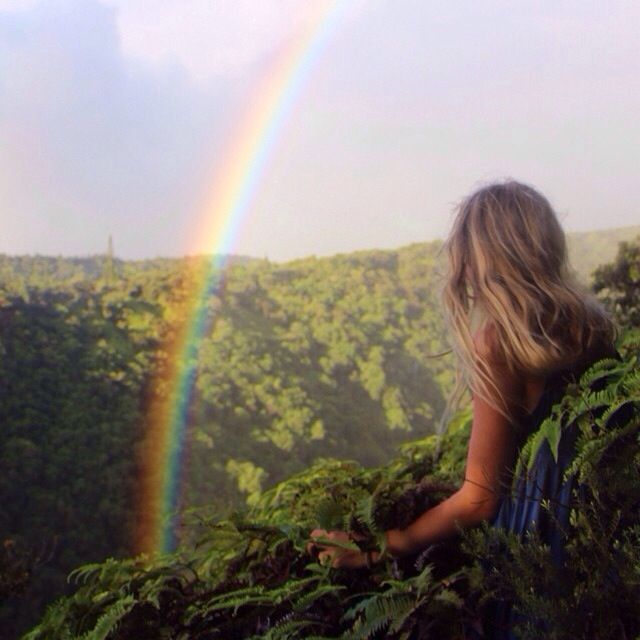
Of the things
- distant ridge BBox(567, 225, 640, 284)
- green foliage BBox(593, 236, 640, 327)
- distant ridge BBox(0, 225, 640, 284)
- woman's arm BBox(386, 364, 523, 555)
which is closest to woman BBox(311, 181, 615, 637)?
woman's arm BBox(386, 364, 523, 555)

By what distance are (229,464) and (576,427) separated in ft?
23.7

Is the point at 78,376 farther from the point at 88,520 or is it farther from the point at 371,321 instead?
the point at 371,321

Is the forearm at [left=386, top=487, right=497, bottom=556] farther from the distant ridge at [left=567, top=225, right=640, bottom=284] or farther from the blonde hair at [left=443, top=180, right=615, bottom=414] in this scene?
the distant ridge at [left=567, top=225, right=640, bottom=284]

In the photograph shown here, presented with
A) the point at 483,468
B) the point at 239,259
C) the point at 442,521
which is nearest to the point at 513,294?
the point at 483,468

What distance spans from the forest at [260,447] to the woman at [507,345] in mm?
91

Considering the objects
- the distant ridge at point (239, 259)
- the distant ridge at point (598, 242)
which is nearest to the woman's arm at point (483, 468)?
the distant ridge at point (239, 259)

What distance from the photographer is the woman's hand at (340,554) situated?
1.97m

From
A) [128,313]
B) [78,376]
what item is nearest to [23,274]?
[128,313]

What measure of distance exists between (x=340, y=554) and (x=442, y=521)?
0.26 metres

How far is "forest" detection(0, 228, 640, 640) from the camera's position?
175 cm

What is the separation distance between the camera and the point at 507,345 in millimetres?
1982

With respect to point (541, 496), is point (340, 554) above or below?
below

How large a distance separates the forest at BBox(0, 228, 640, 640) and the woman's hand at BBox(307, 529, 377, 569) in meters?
0.04

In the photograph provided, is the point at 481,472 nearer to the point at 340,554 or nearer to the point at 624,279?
the point at 340,554
